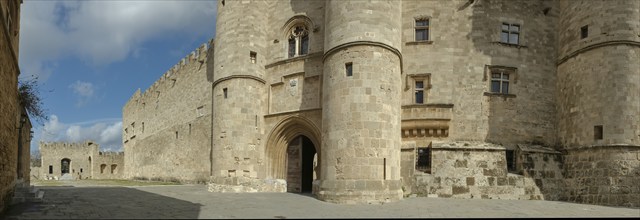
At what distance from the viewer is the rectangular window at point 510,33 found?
15.3 m

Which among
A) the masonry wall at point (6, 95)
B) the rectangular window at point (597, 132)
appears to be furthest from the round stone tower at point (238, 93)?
the rectangular window at point (597, 132)

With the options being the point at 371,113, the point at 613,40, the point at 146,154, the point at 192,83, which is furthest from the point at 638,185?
the point at 146,154

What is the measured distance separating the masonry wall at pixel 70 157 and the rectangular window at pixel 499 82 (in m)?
39.5

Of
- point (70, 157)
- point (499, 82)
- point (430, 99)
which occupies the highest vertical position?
point (499, 82)

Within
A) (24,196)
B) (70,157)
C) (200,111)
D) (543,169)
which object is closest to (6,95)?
(24,196)

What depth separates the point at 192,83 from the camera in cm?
2327

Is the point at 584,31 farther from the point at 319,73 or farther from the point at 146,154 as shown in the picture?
the point at 146,154

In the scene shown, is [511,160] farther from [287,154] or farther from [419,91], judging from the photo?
[287,154]

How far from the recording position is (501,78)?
49.6ft

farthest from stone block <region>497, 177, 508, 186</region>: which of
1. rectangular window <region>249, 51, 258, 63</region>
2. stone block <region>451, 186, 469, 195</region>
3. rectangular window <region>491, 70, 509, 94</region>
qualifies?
rectangular window <region>249, 51, 258, 63</region>

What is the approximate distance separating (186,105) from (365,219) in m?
17.8

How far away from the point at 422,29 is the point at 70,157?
4020 cm

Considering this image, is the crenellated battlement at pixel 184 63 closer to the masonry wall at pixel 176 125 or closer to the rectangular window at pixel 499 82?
the masonry wall at pixel 176 125

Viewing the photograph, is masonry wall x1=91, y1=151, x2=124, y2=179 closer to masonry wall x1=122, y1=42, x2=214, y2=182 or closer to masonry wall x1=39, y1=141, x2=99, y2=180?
masonry wall x1=39, y1=141, x2=99, y2=180
